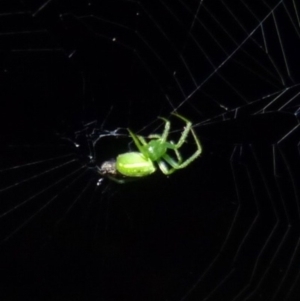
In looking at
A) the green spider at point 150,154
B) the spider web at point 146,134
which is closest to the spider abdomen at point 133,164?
the green spider at point 150,154

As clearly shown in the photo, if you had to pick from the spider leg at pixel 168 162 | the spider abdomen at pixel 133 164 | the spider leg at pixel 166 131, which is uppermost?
the spider leg at pixel 166 131

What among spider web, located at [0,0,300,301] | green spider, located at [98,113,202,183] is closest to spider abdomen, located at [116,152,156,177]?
green spider, located at [98,113,202,183]

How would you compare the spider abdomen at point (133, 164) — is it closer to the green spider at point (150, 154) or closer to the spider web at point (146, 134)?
the green spider at point (150, 154)

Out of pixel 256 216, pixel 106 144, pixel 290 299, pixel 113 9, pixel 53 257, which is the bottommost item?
pixel 290 299

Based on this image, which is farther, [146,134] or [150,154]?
[146,134]

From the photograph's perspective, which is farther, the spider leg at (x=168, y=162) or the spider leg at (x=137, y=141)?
the spider leg at (x=168, y=162)

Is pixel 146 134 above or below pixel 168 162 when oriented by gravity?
above

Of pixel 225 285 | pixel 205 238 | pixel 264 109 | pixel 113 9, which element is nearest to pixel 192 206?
pixel 205 238

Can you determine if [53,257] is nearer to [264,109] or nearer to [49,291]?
[49,291]
